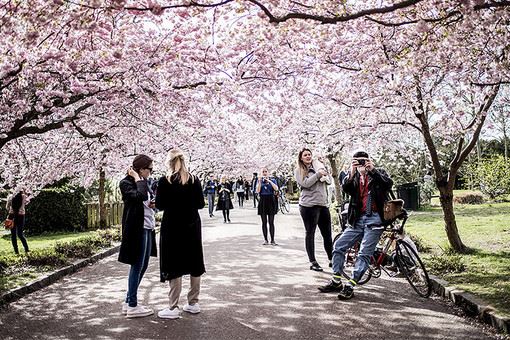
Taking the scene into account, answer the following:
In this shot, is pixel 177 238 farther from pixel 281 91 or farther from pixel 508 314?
pixel 281 91

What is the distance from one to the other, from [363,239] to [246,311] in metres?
1.70

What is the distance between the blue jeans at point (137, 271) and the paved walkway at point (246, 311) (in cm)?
23

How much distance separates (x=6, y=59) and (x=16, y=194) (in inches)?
256

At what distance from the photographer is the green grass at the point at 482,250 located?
19.2ft

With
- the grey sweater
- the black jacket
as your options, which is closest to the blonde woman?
the black jacket

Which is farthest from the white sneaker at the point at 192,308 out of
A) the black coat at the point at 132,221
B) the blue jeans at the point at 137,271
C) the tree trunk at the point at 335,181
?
the tree trunk at the point at 335,181

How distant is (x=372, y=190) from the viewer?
20.0 feet

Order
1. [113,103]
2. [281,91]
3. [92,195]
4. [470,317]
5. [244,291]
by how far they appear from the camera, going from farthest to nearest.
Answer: [92,195] < [281,91] < [113,103] < [244,291] < [470,317]

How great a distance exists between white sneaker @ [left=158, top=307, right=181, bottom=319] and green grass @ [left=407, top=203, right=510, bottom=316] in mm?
→ 3349

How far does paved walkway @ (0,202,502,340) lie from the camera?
475 cm

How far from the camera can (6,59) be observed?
21.0 feet

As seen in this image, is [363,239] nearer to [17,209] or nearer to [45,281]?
[45,281]

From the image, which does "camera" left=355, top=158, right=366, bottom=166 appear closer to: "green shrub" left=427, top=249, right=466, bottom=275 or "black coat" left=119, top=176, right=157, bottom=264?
"green shrub" left=427, top=249, right=466, bottom=275

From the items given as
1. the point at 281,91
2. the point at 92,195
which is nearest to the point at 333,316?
the point at 281,91
